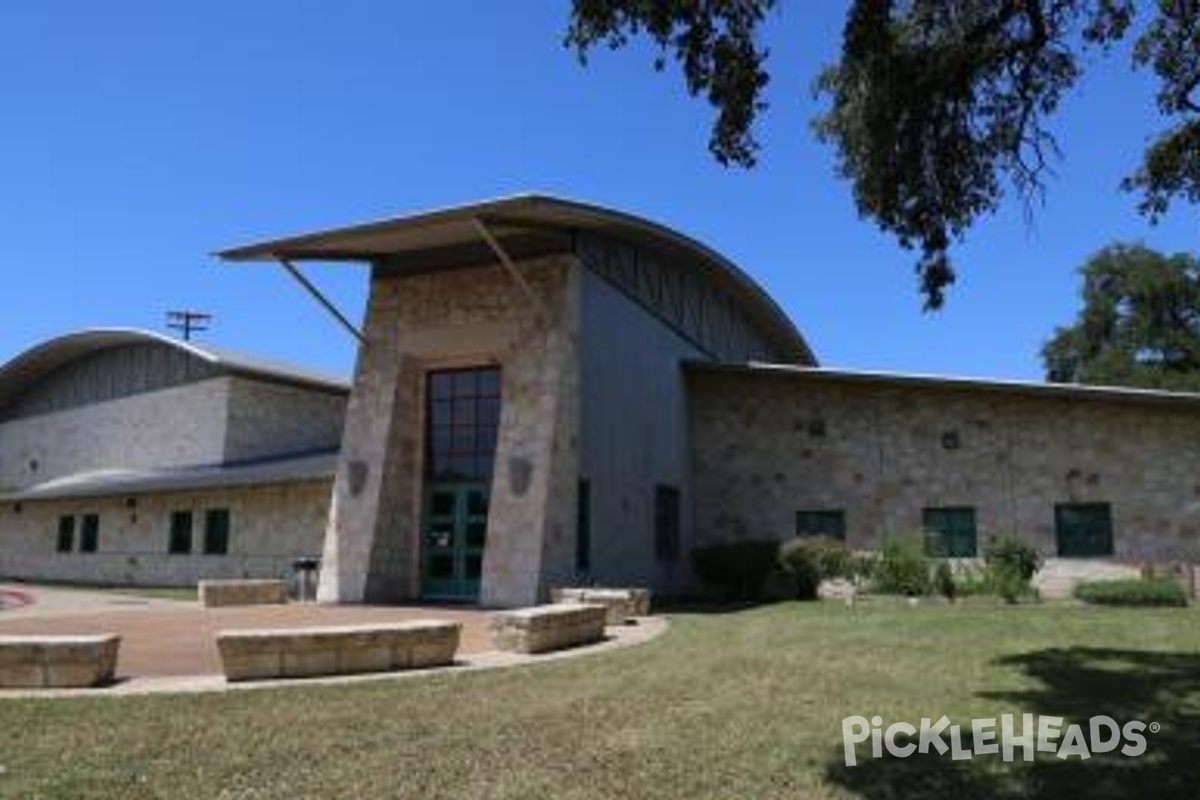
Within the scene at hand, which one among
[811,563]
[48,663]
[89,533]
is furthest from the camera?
[89,533]

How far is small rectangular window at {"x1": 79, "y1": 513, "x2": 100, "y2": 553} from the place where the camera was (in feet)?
107

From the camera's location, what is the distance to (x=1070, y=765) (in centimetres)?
693

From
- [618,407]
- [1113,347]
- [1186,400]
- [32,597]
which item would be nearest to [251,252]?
[618,407]

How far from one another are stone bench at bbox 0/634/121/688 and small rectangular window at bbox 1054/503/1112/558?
1940 cm

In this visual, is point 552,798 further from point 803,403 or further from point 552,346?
point 803,403

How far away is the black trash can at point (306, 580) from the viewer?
22.3 m

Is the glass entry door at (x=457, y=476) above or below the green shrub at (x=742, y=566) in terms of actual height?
above

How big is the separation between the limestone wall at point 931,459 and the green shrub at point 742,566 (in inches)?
134

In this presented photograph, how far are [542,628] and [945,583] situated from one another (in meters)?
9.93

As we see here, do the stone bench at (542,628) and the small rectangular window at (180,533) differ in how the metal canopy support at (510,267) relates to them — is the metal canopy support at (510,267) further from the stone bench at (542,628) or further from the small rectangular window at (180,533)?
the small rectangular window at (180,533)

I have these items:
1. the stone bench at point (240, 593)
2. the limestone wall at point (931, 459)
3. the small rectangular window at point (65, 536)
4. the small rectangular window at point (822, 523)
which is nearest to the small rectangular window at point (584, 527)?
the stone bench at point (240, 593)

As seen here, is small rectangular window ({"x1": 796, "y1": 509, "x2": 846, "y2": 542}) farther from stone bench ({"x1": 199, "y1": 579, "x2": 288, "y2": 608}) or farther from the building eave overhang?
stone bench ({"x1": 199, "y1": 579, "x2": 288, "y2": 608})

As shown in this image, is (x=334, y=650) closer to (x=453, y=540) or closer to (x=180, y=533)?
(x=453, y=540)
